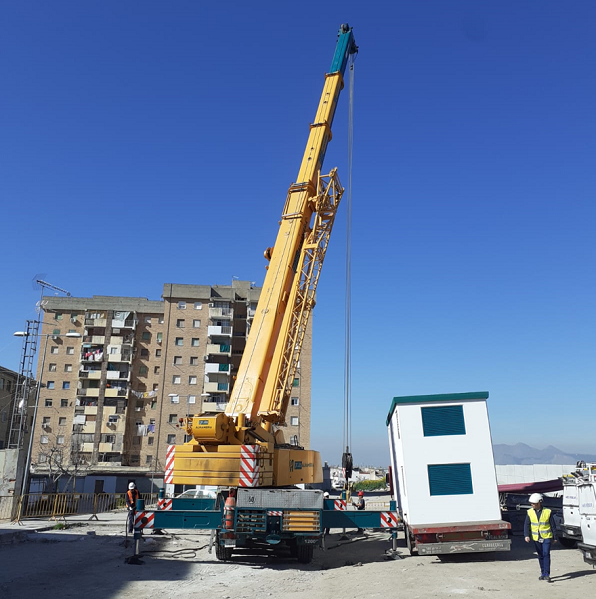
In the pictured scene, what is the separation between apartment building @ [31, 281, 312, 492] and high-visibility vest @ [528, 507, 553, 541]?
151 feet

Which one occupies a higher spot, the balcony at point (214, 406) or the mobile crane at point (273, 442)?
the balcony at point (214, 406)

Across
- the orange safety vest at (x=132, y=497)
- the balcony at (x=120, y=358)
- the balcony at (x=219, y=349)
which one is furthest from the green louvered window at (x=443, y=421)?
the balcony at (x=120, y=358)

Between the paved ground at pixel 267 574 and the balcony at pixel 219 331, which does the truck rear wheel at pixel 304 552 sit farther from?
the balcony at pixel 219 331

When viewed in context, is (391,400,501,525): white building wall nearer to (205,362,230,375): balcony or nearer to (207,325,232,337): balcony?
(205,362,230,375): balcony

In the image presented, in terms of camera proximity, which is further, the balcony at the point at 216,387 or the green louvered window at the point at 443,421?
the balcony at the point at 216,387

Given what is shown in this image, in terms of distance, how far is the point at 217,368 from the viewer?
58.2m

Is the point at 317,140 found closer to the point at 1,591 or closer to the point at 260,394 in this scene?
the point at 260,394

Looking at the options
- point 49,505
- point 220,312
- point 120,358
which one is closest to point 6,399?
point 120,358

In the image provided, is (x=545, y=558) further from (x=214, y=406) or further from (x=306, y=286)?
(x=214, y=406)

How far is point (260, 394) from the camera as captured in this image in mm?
14867

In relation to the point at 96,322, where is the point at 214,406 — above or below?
below

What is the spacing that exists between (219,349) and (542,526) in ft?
166

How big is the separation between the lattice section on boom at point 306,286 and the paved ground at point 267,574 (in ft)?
13.4

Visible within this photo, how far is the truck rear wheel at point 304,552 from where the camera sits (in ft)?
41.4
